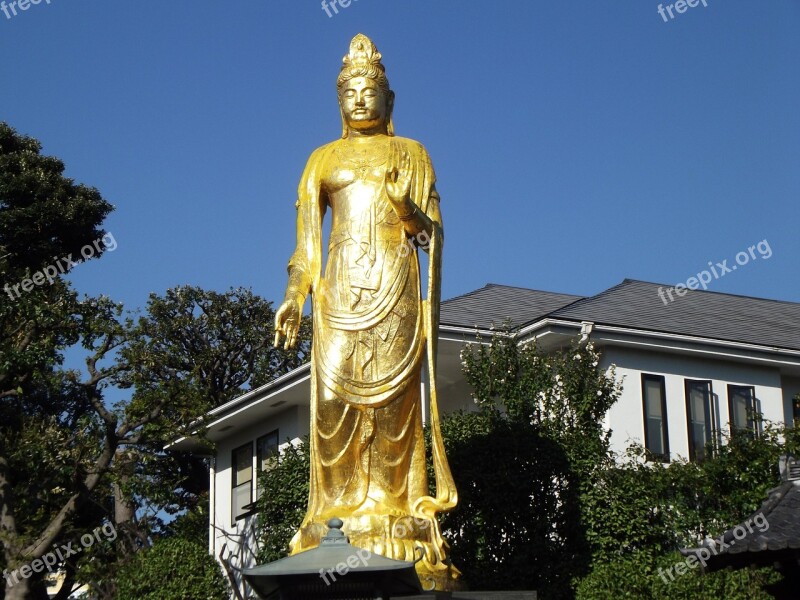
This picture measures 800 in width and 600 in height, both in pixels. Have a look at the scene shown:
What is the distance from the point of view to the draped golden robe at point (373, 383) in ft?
38.1

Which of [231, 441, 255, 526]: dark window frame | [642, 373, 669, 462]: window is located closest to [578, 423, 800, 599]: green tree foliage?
[642, 373, 669, 462]: window

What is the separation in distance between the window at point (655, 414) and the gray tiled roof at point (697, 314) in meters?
0.75

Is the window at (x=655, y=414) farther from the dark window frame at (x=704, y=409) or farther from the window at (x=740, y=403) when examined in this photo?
the window at (x=740, y=403)

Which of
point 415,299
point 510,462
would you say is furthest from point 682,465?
point 415,299

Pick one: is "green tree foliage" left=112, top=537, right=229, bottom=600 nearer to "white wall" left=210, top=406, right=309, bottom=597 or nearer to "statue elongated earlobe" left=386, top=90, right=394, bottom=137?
"white wall" left=210, top=406, right=309, bottom=597

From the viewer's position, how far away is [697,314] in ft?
72.6

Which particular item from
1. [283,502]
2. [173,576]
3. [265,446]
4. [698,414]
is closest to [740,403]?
[698,414]

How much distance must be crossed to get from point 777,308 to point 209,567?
11067mm

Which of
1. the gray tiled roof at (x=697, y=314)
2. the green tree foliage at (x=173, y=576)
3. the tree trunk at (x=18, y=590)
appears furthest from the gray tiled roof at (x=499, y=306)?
the tree trunk at (x=18, y=590)

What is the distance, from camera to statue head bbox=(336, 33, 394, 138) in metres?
12.6

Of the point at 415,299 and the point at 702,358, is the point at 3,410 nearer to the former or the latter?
the point at 702,358

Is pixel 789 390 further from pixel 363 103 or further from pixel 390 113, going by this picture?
pixel 363 103

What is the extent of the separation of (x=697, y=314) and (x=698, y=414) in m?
2.23

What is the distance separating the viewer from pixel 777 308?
954 inches
